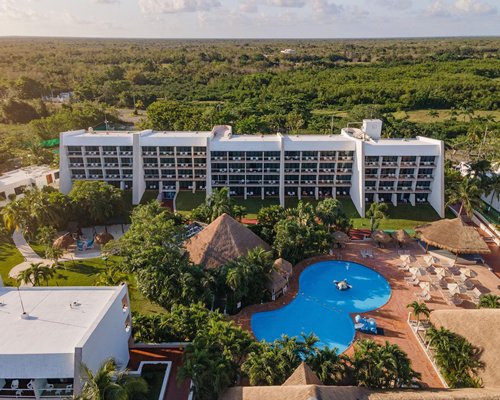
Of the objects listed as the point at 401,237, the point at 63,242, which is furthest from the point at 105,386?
the point at 401,237

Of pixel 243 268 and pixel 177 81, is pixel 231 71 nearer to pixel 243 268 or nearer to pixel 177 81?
pixel 177 81

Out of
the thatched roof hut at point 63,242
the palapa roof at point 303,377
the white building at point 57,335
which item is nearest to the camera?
the white building at point 57,335

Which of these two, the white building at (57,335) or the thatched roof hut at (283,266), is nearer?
the white building at (57,335)

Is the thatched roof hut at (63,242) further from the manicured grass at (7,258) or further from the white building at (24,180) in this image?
the white building at (24,180)

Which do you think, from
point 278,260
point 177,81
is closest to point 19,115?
point 177,81

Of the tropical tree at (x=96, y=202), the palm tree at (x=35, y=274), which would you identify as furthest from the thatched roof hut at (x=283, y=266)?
the tropical tree at (x=96, y=202)

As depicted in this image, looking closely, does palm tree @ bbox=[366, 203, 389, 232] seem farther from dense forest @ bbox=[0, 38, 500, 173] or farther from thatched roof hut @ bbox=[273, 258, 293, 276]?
dense forest @ bbox=[0, 38, 500, 173]
